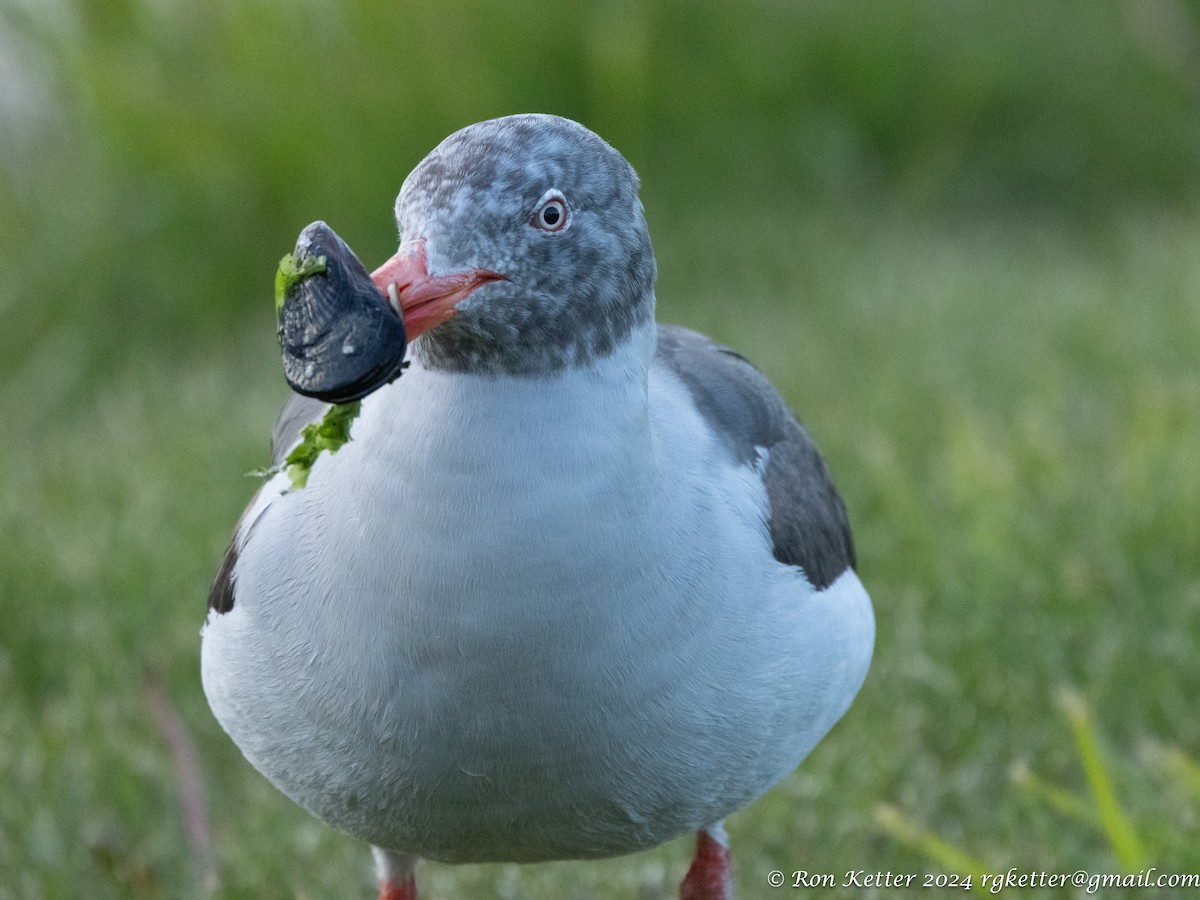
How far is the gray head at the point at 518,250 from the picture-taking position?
2766mm

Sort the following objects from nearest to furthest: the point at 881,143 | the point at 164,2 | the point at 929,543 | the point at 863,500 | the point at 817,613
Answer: the point at 817,613, the point at 929,543, the point at 863,500, the point at 164,2, the point at 881,143

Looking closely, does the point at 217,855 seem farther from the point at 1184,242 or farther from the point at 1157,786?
the point at 1184,242

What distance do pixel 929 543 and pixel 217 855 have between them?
2657mm

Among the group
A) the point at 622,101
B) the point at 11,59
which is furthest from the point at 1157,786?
the point at 11,59

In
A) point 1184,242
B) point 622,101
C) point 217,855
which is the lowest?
point 1184,242

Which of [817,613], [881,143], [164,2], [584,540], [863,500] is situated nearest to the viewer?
[584,540]

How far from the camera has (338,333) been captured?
2.56 metres

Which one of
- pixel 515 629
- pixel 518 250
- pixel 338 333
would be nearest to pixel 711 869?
pixel 515 629

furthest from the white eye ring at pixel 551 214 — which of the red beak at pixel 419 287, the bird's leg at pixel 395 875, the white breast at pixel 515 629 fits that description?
the bird's leg at pixel 395 875

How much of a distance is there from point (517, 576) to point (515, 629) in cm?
10

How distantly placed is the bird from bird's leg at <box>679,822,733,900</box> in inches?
21.2

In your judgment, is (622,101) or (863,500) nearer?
(863,500)

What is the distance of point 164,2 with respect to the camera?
326 inches

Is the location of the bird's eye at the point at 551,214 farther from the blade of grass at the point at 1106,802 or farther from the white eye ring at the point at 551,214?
the blade of grass at the point at 1106,802
